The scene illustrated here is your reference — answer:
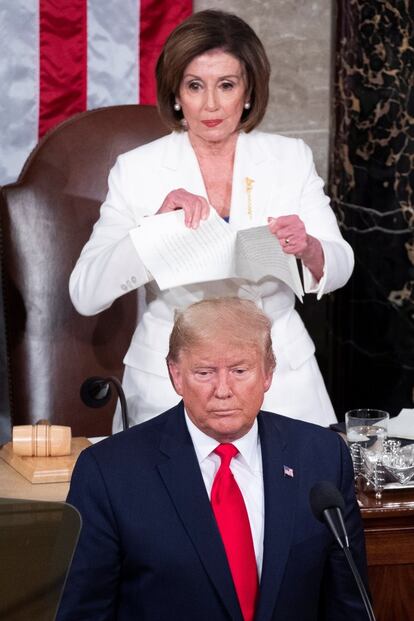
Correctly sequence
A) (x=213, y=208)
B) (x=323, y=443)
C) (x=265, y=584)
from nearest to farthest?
(x=265, y=584), (x=323, y=443), (x=213, y=208)

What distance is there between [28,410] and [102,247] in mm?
1253

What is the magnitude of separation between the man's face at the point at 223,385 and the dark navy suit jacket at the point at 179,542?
0.07m

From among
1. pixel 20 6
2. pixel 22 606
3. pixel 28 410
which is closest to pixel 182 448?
pixel 22 606

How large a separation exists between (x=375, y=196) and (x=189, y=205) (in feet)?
6.22

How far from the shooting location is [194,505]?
7.17ft

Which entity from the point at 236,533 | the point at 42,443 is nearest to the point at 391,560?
the point at 236,533

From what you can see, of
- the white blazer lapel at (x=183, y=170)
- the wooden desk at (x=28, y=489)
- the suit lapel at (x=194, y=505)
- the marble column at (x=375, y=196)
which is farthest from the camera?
the marble column at (x=375, y=196)

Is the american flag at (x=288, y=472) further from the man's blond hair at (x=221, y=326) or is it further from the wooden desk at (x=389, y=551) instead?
the wooden desk at (x=389, y=551)

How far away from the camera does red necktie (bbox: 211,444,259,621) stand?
7.11 ft

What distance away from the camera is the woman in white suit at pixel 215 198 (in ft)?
10.2

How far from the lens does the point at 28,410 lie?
4.23 m

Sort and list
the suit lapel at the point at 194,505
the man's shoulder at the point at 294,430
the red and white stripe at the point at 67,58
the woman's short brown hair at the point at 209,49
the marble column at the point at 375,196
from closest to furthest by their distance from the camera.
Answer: the suit lapel at the point at 194,505 → the man's shoulder at the point at 294,430 → the woman's short brown hair at the point at 209,49 → the red and white stripe at the point at 67,58 → the marble column at the point at 375,196

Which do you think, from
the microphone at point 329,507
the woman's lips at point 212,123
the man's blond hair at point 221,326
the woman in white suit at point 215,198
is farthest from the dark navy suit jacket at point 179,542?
the woman's lips at point 212,123

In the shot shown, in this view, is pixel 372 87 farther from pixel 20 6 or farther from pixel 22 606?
pixel 22 606
